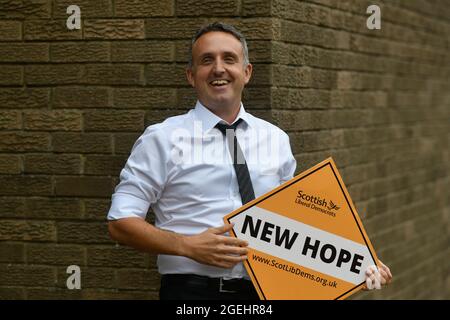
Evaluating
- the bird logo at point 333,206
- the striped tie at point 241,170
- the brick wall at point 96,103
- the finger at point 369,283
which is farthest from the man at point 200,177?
the brick wall at point 96,103

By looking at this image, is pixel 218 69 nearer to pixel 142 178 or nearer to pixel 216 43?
pixel 216 43

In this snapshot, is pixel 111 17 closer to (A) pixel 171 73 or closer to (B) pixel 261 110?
(A) pixel 171 73

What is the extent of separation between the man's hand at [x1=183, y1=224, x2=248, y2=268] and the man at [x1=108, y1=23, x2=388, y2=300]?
0.05 feet

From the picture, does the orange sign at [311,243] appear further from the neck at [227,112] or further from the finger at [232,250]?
the neck at [227,112]

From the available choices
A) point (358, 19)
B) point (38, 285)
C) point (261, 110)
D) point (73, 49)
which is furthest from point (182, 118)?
point (358, 19)

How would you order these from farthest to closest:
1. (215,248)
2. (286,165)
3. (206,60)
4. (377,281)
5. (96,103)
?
(96,103)
(286,165)
(206,60)
(377,281)
(215,248)

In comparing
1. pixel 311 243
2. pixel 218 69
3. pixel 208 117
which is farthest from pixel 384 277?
pixel 218 69

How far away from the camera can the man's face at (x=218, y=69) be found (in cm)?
353

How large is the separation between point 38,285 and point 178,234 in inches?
74.9

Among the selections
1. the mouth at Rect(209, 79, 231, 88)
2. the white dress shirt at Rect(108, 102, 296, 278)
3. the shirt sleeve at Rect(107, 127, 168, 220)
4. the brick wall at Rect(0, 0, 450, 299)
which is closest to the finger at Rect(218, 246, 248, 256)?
the white dress shirt at Rect(108, 102, 296, 278)

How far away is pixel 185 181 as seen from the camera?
348cm

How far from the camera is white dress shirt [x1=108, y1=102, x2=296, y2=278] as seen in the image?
Result: 3.45 meters

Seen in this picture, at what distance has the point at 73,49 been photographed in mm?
4859

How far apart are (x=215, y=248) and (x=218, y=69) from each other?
75cm
